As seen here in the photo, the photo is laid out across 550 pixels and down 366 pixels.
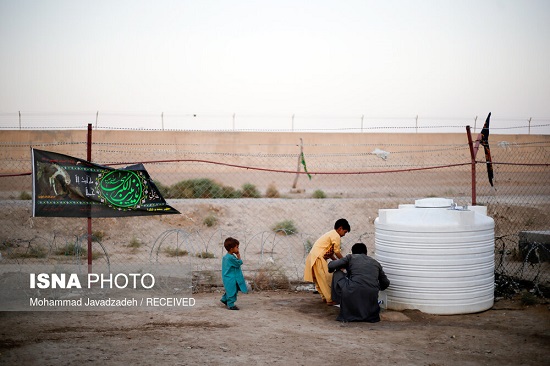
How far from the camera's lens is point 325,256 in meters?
8.86

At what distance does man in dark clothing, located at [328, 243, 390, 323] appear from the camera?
7.97m

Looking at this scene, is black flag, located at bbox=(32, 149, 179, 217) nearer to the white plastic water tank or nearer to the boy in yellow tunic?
the boy in yellow tunic

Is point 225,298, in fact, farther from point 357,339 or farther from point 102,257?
point 102,257

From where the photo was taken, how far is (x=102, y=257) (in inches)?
539

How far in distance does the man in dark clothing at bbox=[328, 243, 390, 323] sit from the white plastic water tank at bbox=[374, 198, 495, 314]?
15.7 inches

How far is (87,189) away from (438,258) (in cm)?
530

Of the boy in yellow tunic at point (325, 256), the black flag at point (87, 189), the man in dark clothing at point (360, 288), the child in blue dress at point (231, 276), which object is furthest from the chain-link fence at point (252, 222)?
the man in dark clothing at point (360, 288)

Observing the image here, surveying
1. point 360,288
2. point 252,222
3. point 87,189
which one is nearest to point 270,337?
point 360,288

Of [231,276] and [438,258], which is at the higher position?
[438,258]

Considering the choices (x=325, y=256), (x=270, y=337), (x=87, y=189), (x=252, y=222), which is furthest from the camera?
(x=252, y=222)

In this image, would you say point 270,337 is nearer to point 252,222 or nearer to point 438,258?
point 438,258

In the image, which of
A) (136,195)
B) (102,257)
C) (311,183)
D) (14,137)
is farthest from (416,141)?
(136,195)

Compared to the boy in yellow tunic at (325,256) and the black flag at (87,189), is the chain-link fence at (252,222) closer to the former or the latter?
the black flag at (87,189)

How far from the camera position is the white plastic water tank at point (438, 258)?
8164 millimetres
